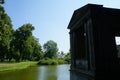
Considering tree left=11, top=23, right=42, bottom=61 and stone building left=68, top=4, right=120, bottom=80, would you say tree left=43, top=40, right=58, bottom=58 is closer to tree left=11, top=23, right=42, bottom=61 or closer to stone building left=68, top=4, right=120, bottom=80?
tree left=11, top=23, right=42, bottom=61

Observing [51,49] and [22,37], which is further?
[51,49]

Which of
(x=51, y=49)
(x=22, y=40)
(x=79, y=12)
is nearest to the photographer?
(x=79, y=12)

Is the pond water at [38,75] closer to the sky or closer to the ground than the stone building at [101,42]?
closer to the ground

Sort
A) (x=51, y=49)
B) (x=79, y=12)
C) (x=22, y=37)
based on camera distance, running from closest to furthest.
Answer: (x=79, y=12), (x=22, y=37), (x=51, y=49)

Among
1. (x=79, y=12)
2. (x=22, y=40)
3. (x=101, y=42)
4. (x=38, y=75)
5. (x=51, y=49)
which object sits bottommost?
(x=38, y=75)

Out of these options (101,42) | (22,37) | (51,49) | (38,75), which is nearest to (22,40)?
(22,37)

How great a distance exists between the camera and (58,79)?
21.3 metres

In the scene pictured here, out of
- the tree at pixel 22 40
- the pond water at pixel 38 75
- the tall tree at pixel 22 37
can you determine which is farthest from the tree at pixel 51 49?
the pond water at pixel 38 75

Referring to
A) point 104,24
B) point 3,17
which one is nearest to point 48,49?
point 3,17

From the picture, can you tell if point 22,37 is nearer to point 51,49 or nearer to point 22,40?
point 22,40

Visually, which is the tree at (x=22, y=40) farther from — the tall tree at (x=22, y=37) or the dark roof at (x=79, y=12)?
the dark roof at (x=79, y=12)

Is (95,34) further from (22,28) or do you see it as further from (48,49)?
(48,49)

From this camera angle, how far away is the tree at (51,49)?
90.8 meters

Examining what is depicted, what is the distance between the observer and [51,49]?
94.1 metres
